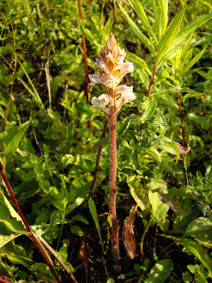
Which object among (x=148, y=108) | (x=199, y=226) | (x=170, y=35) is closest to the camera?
(x=170, y=35)

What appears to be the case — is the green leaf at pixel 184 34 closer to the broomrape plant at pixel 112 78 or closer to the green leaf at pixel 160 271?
the broomrape plant at pixel 112 78

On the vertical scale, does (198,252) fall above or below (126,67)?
below

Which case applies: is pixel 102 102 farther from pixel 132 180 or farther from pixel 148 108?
pixel 132 180

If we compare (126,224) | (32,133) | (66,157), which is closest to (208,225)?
(126,224)

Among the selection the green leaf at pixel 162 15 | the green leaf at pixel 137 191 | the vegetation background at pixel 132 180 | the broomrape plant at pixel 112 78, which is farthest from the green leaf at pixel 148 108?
the green leaf at pixel 137 191

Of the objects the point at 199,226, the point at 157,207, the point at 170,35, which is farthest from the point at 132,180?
the point at 170,35

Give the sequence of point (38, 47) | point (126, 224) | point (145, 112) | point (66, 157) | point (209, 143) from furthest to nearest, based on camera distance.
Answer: point (38, 47), point (209, 143), point (66, 157), point (126, 224), point (145, 112)

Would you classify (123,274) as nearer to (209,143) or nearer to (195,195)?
(195,195)
